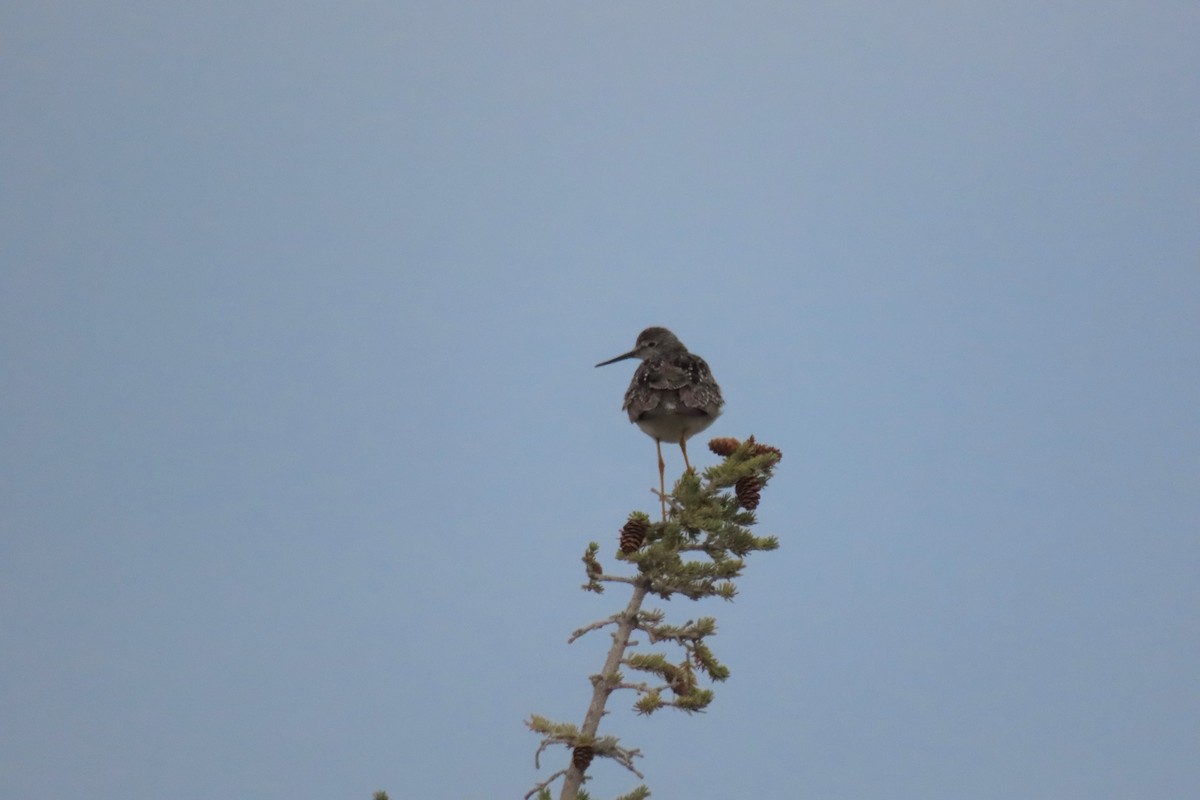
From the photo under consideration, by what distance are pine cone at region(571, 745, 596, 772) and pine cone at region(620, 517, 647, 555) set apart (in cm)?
160

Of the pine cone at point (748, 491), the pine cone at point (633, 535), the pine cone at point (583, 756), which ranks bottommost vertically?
the pine cone at point (583, 756)

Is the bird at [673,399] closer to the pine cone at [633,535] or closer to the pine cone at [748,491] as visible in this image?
A: the pine cone at [748,491]

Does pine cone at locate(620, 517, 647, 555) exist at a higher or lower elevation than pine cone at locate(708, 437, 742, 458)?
lower

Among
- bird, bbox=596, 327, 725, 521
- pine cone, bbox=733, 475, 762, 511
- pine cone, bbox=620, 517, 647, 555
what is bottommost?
pine cone, bbox=620, 517, 647, 555

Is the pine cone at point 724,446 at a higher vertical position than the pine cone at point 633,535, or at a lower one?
higher

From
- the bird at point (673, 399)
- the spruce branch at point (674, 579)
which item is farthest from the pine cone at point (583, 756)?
the bird at point (673, 399)

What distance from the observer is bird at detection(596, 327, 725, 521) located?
12.7 meters

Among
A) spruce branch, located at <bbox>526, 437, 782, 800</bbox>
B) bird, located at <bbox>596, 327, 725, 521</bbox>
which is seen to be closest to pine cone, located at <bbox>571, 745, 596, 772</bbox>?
spruce branch, located at <bbox>526, 437, 782, 800</bbox>

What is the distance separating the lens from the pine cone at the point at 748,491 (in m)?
9.20

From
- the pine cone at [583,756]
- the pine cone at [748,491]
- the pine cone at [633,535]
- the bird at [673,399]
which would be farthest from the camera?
the bird at [673,399]

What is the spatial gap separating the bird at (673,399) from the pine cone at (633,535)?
3.80m

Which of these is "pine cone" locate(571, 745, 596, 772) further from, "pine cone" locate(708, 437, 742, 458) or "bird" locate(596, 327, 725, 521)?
"bird" locate(596, 327, 725, 521)

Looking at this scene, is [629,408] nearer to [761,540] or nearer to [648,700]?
[761,540]

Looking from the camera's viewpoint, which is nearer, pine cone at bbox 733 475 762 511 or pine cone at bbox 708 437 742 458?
pine cone at bbox 733 475 762 511
